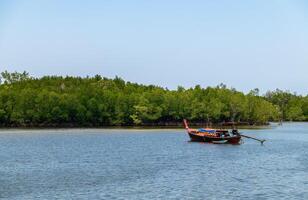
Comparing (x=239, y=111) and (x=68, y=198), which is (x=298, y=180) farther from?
(x=239, y=111)

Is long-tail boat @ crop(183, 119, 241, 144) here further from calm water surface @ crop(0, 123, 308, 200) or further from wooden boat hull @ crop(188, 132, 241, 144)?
calm water surface @ crop(0, 123, 308, 200)

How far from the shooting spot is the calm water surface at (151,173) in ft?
131

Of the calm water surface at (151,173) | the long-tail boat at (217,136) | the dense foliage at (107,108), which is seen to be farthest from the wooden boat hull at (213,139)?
the dense foliage at (107,108)

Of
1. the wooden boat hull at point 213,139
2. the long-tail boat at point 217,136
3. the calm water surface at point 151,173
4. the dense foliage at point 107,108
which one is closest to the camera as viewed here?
the calm water surface at point 151,173

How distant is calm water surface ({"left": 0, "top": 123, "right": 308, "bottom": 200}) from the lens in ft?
131

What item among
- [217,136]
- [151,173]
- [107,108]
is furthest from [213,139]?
[107,108]

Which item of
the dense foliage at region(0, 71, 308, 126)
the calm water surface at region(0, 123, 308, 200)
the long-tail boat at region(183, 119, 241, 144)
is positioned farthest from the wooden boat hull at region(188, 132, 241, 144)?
the dense foliage at region(0, 71, 308, 126)

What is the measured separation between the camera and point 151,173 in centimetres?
5122

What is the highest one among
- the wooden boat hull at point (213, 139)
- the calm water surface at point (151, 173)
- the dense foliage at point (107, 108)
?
the dense foliage at point (107, 108)

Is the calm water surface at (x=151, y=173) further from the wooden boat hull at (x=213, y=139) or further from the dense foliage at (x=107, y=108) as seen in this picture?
the dense foliage at (x=107, y=108)

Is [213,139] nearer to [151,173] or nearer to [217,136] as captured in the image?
[217,136]

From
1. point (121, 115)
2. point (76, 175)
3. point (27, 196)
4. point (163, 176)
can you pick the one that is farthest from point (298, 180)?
point (121, 115)

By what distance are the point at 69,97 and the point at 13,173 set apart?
129568 millimetres

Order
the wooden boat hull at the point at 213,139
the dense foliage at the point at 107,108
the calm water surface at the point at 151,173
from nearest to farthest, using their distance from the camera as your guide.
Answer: the calm water surface at the point at 151,173 < the wooden boat hull at the point at 213,139 < the dense foliage at the point at 107,108
